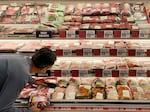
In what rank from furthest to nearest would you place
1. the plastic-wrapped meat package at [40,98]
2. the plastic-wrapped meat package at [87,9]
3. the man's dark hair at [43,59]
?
the plastic-wrapped meat package at [87,9] → the plastic-wrapped meat package at [40,98] → the man's dark hair at [43,59]

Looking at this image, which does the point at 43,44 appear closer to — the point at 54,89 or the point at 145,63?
the point at 54,89

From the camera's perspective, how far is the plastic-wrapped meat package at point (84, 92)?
3.15 metres

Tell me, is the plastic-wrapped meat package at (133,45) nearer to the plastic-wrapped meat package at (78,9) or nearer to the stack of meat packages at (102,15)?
the stack of meat packages at (102,15)

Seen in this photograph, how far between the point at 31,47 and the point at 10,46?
0.22 meters

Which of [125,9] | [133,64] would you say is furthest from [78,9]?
[133,64]

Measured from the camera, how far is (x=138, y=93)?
3.21 m

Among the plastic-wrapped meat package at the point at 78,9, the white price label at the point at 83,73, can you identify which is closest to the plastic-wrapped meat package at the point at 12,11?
the plastic-wrapped meat package at the point at 78,9

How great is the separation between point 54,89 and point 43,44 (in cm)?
50

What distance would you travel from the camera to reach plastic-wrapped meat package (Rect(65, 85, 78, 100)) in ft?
10.4

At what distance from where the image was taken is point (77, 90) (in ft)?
10.9

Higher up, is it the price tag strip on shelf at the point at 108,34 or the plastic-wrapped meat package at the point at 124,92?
the price tag strip on shelf at the point at 108,34

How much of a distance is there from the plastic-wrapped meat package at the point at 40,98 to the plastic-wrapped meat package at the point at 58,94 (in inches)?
2.0

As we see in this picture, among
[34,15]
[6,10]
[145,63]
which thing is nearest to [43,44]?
[34,15]

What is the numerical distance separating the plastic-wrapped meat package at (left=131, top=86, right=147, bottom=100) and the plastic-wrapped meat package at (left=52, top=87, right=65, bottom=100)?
0.68m
